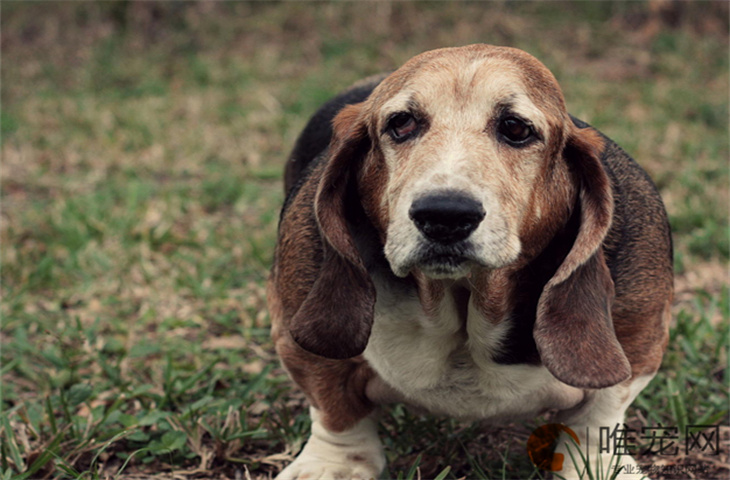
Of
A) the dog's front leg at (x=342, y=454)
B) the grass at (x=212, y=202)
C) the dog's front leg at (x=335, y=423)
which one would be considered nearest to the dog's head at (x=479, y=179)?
the dog's front leg at (x=335, y=423)

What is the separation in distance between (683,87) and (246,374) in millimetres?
6281

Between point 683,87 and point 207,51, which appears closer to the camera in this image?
point 683,87

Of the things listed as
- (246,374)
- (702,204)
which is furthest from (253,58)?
(246,374)

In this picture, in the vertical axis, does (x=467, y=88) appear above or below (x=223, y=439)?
above

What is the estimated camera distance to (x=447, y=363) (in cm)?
258

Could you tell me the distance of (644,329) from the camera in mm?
2680

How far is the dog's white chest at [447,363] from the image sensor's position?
2527mm

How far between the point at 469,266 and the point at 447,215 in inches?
7.5

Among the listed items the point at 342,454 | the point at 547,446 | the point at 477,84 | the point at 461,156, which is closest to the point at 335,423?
the point at 342,454

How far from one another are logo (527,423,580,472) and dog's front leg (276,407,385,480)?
54cm

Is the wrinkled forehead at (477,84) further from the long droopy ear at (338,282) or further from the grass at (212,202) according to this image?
the grass at (212,202)

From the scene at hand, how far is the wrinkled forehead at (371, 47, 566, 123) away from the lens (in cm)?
232

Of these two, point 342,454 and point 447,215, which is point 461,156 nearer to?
point 447,215

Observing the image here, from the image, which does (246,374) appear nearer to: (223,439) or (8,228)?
(223,439)
